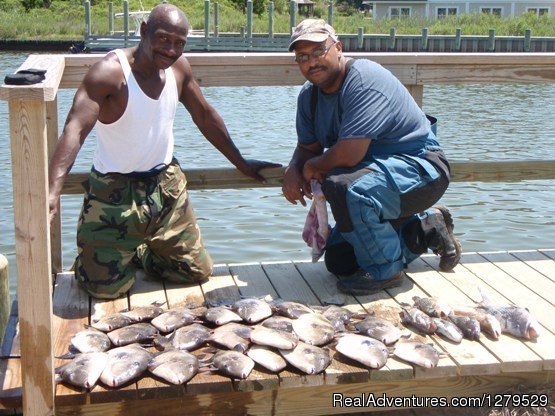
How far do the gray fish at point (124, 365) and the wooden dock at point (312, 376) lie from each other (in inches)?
1.5

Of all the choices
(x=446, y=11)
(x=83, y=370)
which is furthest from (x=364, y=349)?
(x=446, y=11)

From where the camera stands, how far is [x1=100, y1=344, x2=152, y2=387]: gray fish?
3.27 m

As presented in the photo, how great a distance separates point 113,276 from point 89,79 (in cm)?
103

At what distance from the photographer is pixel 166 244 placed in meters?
4.39

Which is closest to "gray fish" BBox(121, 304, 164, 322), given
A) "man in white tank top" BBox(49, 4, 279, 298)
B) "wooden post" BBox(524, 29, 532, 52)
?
"man in white tank top" BBox(49, 4, 279, 298)

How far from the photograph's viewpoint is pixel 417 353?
11.6 ft

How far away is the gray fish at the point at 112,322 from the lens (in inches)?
149

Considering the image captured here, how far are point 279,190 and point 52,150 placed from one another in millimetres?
6400

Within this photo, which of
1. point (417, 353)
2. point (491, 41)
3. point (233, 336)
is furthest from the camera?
point (491, 41)

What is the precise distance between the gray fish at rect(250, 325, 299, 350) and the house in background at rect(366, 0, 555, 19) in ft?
179

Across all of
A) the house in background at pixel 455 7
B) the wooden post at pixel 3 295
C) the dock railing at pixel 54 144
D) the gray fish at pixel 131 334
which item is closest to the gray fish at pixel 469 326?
the dock railing at pixel 54 144

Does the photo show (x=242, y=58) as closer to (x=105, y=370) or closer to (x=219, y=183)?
(x=219, y=183)

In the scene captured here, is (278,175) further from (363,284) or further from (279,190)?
(279,190)

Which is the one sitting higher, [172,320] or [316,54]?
[316,54]
